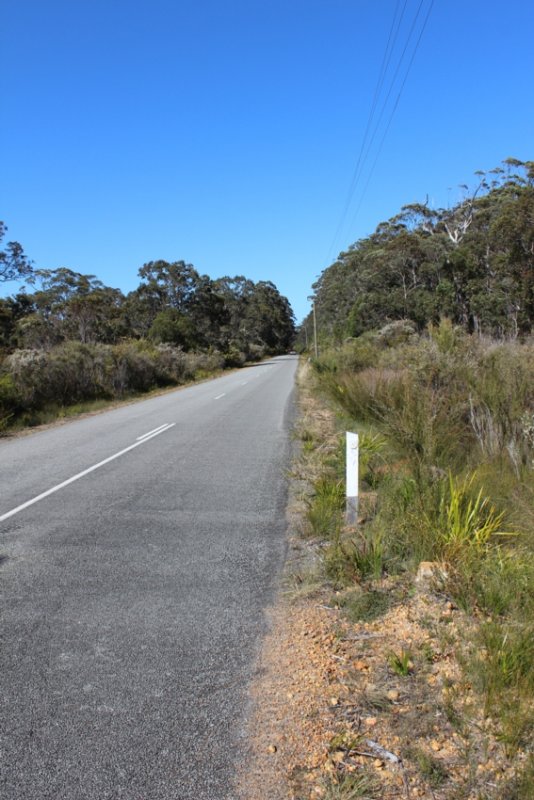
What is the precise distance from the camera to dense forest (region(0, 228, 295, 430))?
19984 millimetres

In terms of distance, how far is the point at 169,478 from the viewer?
8.23 m

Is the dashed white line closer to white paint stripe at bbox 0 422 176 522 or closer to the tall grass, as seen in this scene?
white paint stripe at bbox 0 422 176 522

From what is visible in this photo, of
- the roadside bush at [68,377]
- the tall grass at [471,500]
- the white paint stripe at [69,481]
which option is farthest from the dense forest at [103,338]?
the tall grass at [471,500]

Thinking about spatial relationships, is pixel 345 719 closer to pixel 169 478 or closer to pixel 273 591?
pixel 273 591

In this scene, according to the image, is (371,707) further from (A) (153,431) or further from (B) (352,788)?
(A) (153,431)

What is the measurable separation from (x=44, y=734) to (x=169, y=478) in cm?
553

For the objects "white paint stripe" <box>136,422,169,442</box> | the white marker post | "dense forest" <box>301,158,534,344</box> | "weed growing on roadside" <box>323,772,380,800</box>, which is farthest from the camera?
"dense forest" <box>301,158,534,344</box>

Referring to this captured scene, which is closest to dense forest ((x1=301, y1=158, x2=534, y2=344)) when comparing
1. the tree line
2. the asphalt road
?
the tree line

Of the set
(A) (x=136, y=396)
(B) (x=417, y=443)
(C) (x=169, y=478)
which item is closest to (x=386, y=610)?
(B) (x=417, y=443)

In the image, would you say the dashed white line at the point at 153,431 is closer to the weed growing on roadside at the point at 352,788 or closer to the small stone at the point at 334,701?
the small stone at the point at 334,701

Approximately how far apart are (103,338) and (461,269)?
32257mm

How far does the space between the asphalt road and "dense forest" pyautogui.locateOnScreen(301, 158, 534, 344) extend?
2792cm

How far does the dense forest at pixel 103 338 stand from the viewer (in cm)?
1998

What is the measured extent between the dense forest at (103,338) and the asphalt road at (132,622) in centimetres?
994
